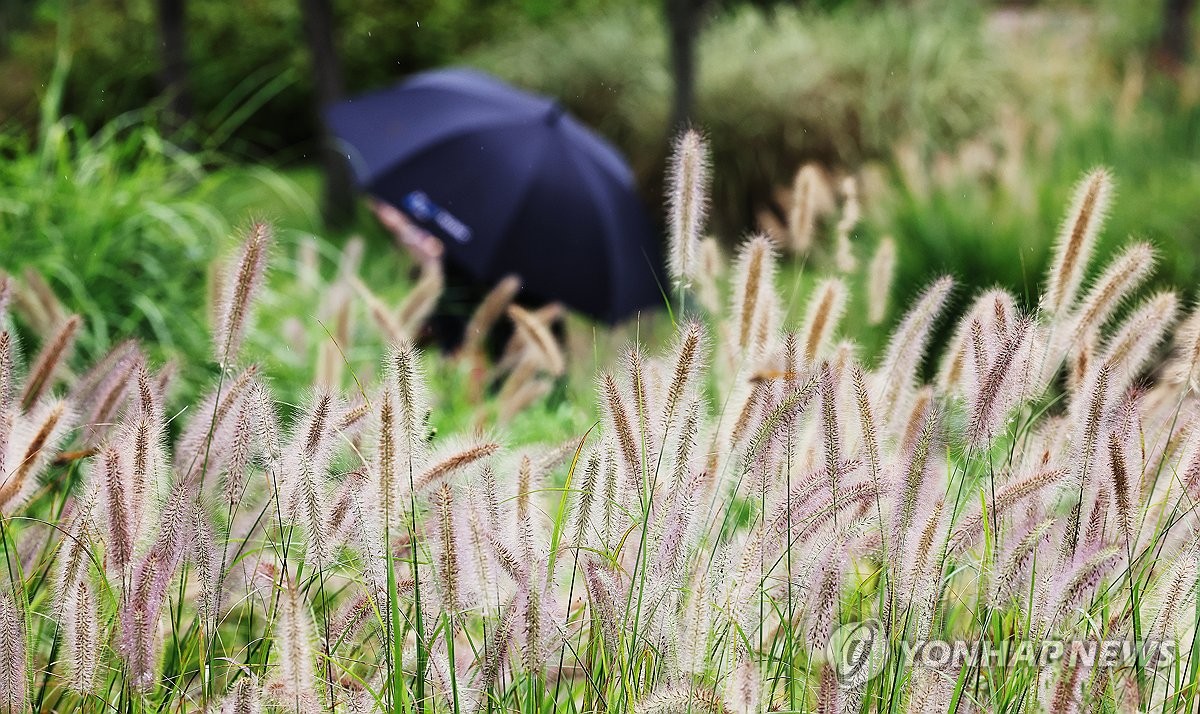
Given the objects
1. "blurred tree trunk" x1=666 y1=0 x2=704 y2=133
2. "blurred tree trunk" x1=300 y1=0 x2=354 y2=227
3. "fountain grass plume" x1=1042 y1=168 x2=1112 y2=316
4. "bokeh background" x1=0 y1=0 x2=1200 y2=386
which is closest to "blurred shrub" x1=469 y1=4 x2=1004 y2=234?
"bokeh background" x1=0 y1=0 x2=1200 y2=386

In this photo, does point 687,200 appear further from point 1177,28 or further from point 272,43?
point 272,43

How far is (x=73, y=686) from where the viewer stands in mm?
1221

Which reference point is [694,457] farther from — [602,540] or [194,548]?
[194,548]

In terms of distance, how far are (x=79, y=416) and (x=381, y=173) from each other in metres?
3.13

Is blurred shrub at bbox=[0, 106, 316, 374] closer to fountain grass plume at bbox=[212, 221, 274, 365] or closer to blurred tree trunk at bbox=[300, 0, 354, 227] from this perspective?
fountain grass plume at bbox=[212, 221, 274, 365]

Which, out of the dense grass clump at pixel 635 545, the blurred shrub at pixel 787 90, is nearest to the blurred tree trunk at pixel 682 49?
the blurred shrub at pixel 787 90

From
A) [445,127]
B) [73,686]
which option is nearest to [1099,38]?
[445,127]

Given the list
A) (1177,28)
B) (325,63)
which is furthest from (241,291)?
(1177,28)

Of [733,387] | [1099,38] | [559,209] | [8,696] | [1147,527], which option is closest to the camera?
[8,696]
